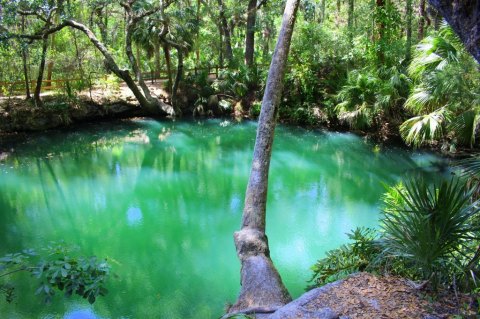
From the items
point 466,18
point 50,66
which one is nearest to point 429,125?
point 466,18

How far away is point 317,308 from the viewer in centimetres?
308

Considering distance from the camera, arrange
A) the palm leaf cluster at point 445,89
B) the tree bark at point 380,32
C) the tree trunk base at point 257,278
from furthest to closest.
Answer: the tree bark at point 380,32 < the palm leaf cluster at point 445,89 < the tree trunk base at point 257,278

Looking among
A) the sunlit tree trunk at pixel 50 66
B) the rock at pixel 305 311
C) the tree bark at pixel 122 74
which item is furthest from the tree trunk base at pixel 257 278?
the sunlit tree trunk at pixel 50 66

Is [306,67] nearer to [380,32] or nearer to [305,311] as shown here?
[380,32]

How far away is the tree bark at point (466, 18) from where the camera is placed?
6.91 ft

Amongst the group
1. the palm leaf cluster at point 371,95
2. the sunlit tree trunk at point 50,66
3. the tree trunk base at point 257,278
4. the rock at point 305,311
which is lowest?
the tree trunk base at point 257,278

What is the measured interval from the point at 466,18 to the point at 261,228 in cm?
347

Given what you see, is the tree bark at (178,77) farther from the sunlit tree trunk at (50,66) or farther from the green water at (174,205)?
the sunlit tree trunk at (50,66)

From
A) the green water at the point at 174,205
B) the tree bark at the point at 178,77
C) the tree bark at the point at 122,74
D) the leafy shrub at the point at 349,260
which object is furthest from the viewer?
the tree bark at the point at 178,77

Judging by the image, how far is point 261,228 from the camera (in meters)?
5.10

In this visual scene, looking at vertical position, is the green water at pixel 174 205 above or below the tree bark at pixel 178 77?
below

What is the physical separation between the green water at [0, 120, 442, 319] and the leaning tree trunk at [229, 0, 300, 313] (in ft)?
4.47

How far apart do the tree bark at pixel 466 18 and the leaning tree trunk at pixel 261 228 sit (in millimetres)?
2447

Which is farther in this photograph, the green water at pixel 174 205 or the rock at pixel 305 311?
the green water at pixel 174 205
